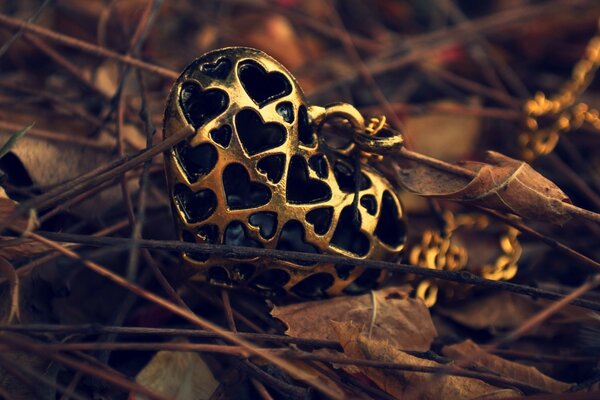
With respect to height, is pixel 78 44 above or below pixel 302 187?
above

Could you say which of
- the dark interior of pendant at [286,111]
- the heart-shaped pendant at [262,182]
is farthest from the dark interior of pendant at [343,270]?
the dark interior of pendant at [286,111]

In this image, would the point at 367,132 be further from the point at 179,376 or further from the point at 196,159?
the point at 179,376

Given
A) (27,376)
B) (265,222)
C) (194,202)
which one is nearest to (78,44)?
(194,202)

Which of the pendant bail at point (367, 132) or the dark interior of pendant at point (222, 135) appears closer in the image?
the dark interior of pendant at point (222, 135)

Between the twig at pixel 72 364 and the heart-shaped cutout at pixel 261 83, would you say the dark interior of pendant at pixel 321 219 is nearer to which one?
the heart-shaped cutout at pixel 261 83

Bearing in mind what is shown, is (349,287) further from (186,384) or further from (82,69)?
(82,69)

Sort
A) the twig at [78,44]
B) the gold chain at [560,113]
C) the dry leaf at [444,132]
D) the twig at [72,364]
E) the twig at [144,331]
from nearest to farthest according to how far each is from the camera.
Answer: the twig at [72,364] < the twig at [144,331] < the twig at [78,44] < the gold chain at [560,113] < the dry leaf at [444,132]

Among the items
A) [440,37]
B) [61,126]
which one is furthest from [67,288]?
[440,37]
